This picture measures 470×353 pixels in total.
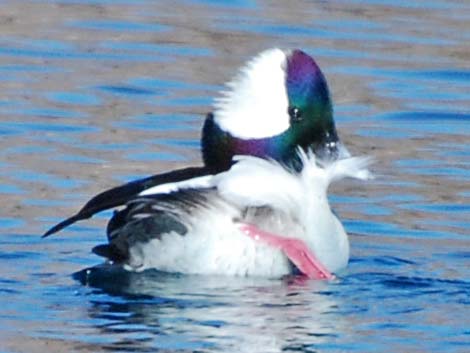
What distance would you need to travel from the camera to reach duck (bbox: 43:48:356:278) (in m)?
9.76

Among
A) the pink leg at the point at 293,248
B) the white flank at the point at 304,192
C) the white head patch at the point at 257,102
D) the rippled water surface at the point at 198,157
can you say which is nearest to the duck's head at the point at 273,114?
the white head patch at the point at 257,102

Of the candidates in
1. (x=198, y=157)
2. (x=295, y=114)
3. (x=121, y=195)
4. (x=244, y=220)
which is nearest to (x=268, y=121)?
(x=295, y=114)

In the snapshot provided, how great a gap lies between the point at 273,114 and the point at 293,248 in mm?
692

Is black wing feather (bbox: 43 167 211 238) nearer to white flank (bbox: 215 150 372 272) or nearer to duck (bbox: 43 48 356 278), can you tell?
duck (bbox: 43 48 356 278)

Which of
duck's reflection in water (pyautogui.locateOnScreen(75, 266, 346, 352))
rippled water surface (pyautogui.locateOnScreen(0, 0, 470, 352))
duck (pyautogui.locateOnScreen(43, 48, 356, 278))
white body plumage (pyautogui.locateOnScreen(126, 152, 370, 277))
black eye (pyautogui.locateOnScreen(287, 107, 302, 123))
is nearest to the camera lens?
duck's reflection in water (pyautogui.locateOnScreen(75, 266, 346, 352))

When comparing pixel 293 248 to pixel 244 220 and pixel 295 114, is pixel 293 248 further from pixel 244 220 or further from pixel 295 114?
pixel 295 114

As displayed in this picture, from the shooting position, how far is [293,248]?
947 cm

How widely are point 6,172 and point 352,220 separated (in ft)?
5.84

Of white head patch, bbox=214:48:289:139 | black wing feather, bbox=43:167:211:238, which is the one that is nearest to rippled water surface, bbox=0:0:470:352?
black wing feather, bbox=43:167:211:238

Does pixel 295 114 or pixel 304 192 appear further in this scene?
pixel 295 114

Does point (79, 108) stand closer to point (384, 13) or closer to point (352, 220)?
point (352, 220)

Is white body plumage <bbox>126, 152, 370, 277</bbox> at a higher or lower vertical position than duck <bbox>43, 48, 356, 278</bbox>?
lower

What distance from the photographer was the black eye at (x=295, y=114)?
9.93 metres

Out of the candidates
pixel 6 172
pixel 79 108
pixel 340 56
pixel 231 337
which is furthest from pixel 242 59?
pixel 231 337
